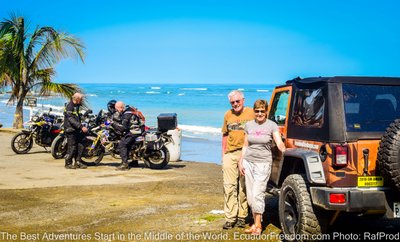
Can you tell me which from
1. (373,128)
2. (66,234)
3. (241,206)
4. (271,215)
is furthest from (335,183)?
(66,234)

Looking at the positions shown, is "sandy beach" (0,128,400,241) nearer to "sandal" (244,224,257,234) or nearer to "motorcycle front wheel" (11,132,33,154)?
"sandal" (244,224,257,234)

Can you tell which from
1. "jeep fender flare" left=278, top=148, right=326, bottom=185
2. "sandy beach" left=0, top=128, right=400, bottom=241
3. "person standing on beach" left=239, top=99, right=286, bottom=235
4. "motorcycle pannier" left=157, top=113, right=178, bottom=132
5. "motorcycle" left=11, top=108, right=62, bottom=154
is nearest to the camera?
"jeep fender flare" left=278, top=148, right=326, bottom=185

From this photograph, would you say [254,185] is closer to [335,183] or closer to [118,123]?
[335,183]

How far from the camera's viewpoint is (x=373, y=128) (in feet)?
15.8

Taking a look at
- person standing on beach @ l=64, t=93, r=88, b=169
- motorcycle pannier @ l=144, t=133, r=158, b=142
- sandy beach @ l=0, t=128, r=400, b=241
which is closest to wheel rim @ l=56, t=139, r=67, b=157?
sandy beach @ l=0, t=128, r=400, b=241

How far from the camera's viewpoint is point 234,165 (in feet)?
20.3

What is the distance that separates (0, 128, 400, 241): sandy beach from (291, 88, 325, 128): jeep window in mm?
1458

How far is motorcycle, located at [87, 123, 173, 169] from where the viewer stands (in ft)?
38.0

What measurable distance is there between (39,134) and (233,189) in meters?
9.37

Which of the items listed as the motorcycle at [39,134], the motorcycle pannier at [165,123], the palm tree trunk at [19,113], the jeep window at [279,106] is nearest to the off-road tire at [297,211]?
the jeep window at [279,106]

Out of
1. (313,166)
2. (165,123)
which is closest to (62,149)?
(165,123)

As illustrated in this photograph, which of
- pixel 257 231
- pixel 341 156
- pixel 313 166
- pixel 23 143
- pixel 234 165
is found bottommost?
pixel 257 231

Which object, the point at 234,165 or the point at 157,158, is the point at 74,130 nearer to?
the point at 157,158

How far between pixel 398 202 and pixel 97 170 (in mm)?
7966
